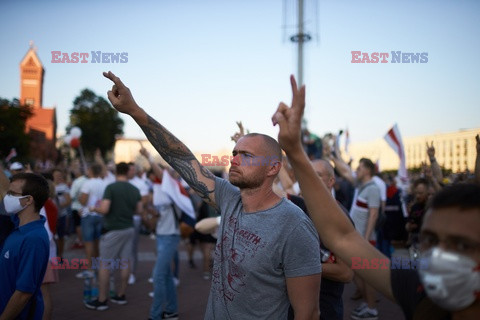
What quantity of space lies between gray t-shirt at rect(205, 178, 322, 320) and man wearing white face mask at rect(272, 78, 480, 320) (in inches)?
29.5

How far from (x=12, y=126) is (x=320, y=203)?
2883 cm

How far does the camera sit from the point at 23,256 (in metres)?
3.02

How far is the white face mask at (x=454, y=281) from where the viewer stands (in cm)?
128

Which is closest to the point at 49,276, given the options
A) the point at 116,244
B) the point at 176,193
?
the point at 116,244

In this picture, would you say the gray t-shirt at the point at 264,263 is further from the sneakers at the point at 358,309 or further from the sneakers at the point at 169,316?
the sneakers at the point at 358,309

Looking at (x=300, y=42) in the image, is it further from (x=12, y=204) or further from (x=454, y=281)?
(x=454, y=281)

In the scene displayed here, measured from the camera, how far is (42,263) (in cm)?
309

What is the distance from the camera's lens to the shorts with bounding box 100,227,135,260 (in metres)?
6.56

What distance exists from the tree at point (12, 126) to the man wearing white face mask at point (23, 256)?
25717 millimetres

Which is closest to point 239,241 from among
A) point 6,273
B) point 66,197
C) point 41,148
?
point 6,273

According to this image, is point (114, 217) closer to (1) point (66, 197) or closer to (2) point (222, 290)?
(1) point (66, 197)

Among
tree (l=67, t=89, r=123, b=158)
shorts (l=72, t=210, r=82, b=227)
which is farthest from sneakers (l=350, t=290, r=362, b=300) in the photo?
tree (l=67, t=89, r=123, b=158)

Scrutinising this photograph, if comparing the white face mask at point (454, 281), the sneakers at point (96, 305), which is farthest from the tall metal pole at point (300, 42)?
the white face mask at point (454, 281)

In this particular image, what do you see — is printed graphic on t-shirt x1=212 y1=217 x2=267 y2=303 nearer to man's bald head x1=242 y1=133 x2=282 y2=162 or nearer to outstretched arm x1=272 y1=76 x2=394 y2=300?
man's bald head x1=242 y1=133 x2=282 y2=162
